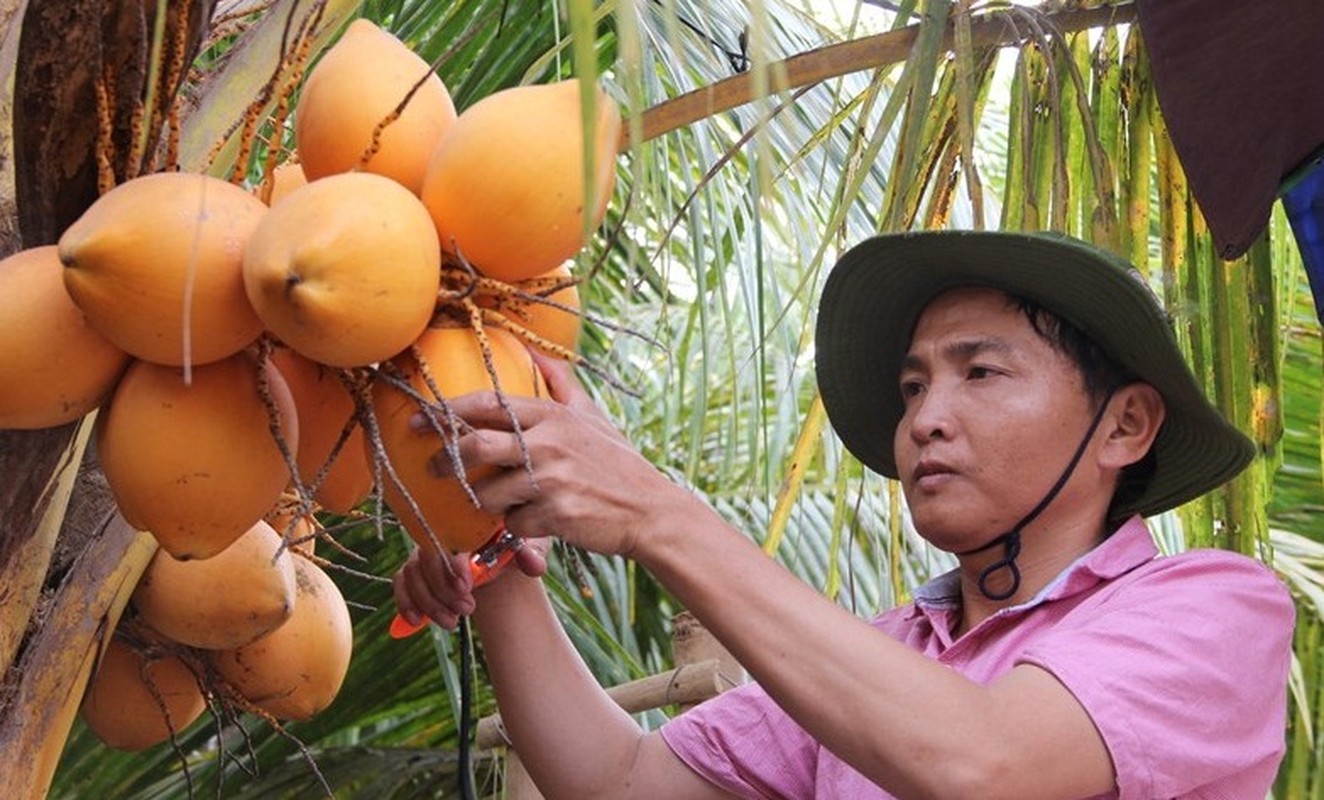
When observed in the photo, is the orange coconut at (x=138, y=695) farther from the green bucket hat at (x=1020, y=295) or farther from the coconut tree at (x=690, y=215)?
the green bucket hat at (x=1020, y=295)

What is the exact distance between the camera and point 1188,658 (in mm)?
1473

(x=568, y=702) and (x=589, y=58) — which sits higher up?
(x=589, y=58)

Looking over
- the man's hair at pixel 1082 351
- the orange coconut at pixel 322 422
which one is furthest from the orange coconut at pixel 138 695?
the man's hair at pixel 1082 351

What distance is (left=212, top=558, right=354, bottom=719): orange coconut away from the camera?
157cm

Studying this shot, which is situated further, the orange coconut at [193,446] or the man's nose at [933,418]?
the man's nose at [933,418]

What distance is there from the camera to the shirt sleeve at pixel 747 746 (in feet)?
6.02

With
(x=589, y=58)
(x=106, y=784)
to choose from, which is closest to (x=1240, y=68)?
(x=589, y=58)

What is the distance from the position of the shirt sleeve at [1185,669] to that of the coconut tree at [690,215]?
0.34m

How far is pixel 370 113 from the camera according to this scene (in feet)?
3.96

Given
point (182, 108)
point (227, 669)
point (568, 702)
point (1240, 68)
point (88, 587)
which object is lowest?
point (568, 702)

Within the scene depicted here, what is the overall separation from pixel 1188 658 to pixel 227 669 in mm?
801

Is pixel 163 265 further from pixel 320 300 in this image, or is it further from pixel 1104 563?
pixel 1104 563

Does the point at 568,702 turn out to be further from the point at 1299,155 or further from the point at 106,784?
the point at 106,784

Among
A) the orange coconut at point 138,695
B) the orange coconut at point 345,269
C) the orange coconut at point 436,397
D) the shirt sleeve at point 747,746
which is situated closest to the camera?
the orange coconut at point 345,269
